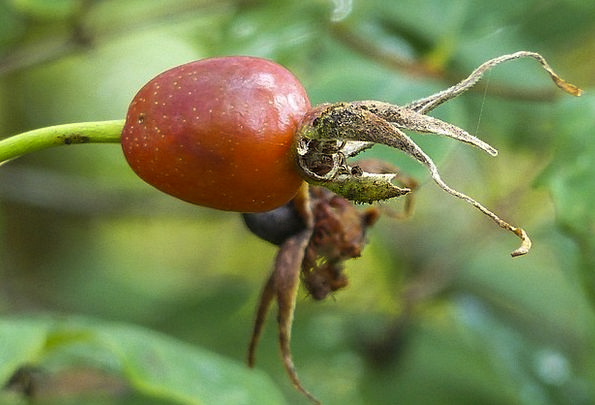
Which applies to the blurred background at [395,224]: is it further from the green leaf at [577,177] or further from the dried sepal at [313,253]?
the dried sepal at [313,253]

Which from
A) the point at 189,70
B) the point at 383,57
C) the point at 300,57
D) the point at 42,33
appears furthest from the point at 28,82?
the point at 189,70

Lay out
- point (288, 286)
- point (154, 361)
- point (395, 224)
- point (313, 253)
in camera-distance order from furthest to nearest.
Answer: point (395, 224), point (154, 361), point (313, 253), point (288, 286)

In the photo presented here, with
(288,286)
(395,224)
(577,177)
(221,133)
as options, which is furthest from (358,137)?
(395,224)

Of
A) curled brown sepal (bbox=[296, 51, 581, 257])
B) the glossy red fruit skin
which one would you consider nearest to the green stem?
the glossy red fruit skin

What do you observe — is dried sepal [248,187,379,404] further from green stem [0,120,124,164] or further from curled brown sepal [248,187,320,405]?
green stem [0,120,124,164]

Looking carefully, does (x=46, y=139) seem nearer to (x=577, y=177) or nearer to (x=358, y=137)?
(x=358, y=137)

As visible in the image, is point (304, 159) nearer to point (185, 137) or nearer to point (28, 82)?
point (185, 137)
